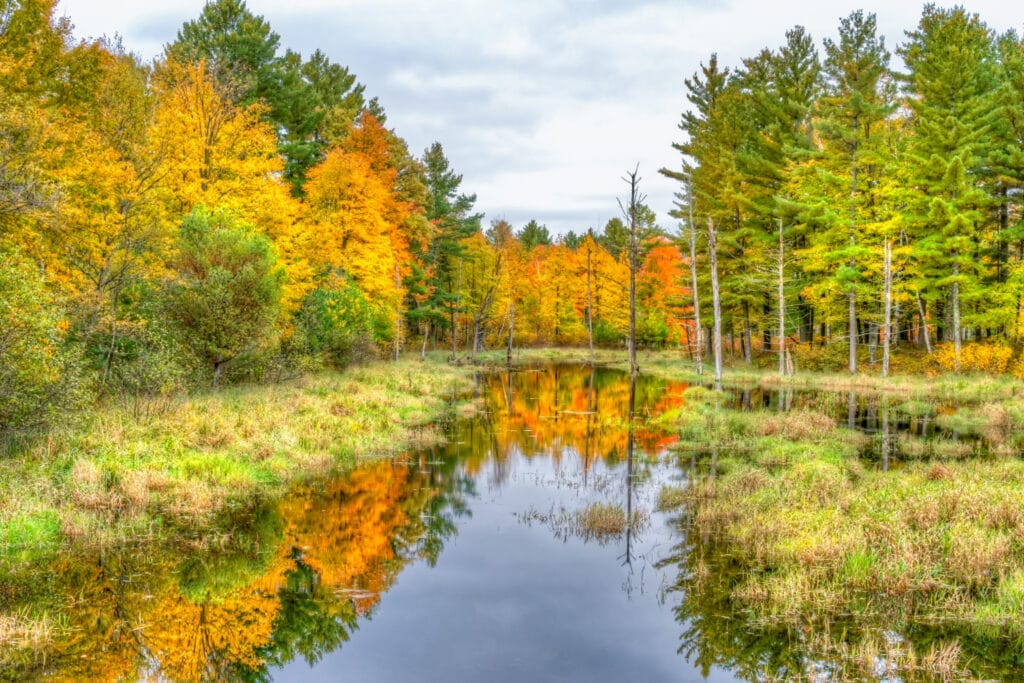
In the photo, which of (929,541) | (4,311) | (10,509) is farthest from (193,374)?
(929,541)

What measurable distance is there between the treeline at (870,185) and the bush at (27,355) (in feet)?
102

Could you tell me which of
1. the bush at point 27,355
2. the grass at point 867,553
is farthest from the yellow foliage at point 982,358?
the bush at point 27,355

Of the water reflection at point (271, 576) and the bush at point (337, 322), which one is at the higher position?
the bush at point (337, 322)

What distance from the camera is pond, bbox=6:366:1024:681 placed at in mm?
7793

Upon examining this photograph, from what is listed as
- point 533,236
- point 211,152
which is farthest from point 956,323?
point 533,236

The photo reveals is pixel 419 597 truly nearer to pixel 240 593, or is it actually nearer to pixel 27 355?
pixel 240 593

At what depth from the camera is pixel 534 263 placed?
245 ft

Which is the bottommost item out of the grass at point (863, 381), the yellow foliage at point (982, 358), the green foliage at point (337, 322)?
the grass at point (863, 381)

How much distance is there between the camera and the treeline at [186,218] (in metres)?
14.1

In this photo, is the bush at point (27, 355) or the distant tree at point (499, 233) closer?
the bush at point (27, 355)

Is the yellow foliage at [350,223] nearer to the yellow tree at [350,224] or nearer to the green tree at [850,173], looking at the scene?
the yellow tree at [350,224]

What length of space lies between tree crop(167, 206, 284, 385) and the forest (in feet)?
0.23

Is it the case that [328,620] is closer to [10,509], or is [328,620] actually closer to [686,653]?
[686,653]

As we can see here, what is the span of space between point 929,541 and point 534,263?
65887 millimetres
